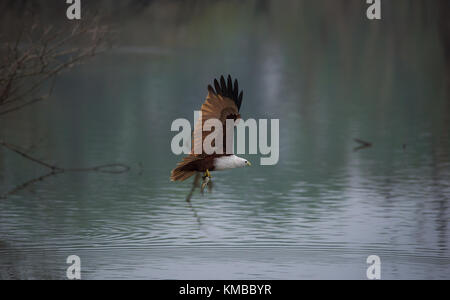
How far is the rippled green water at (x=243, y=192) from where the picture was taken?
14.1m

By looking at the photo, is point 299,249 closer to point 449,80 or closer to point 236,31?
point 449,80

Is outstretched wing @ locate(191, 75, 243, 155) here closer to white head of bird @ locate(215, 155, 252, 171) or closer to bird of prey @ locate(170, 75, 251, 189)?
bird of prey @ locate(170, 75, 251, 189)

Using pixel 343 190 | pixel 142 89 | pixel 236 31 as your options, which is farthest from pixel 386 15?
pixel 343 190

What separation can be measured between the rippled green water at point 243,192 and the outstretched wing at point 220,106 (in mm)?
2625

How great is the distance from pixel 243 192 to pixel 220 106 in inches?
324

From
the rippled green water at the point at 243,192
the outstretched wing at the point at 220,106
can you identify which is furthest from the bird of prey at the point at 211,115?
the rippled green water at the point at 243,192

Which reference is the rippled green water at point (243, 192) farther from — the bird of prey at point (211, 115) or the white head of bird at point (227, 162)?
the white head of bird at point (227, 162)

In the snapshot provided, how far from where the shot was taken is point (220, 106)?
37.4 ft

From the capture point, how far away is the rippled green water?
14.1m

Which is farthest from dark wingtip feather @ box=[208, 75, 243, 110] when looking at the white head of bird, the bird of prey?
the white head of bird

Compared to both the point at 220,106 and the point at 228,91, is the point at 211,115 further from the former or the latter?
the point at 228,91

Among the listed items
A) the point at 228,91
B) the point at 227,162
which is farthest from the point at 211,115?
the point at 227,162

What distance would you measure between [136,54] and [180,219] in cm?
4482

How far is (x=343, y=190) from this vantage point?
64.5 ft
